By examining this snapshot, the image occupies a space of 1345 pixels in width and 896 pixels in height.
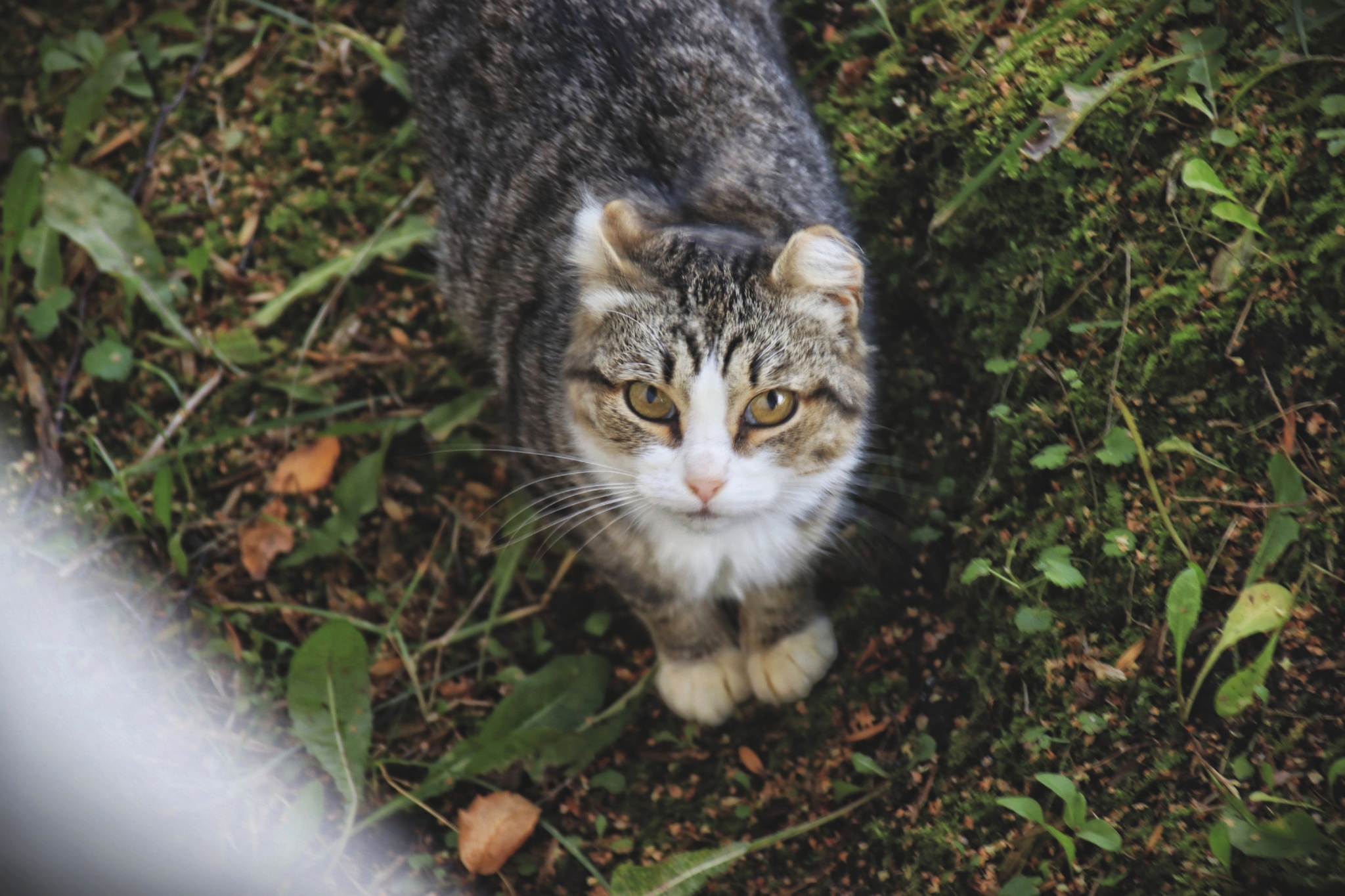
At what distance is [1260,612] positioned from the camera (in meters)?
1.86

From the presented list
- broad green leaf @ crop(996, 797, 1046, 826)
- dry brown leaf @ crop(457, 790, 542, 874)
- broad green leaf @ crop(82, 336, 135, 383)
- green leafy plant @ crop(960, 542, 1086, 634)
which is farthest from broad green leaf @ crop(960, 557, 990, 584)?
broad green leaf @ crop(82, 336, 135, 383)

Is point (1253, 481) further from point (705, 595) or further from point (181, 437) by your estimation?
point (181, 437)

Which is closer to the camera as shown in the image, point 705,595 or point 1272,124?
point 1272,124

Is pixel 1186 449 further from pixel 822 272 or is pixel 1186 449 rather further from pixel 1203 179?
pixel 822 272

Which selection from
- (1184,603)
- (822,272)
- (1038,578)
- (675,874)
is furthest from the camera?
(675,874)

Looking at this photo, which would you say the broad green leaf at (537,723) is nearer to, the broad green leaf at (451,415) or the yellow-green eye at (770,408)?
the broad green leaf at (451,415)

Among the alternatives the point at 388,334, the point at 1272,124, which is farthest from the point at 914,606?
the point at 388,334

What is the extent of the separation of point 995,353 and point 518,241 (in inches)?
49.6

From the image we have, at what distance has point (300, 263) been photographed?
3229 millimetres

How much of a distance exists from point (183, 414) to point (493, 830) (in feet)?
5.23

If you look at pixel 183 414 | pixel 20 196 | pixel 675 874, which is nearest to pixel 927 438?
pixel 675 874

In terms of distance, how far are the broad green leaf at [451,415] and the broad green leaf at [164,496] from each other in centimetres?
73

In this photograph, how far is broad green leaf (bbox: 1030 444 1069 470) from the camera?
223 cm

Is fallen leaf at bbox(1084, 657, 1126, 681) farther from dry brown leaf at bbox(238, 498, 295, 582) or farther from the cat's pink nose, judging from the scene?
dry brown leaf at bbox(238, 498, 295, 582)
